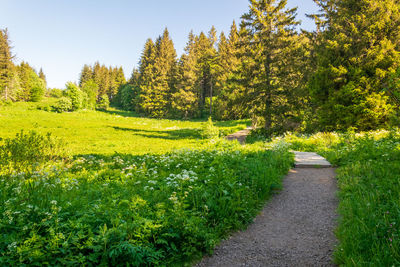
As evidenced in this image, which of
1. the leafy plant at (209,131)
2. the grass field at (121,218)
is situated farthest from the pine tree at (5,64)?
the grass field at (121,218)

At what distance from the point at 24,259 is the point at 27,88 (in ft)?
244

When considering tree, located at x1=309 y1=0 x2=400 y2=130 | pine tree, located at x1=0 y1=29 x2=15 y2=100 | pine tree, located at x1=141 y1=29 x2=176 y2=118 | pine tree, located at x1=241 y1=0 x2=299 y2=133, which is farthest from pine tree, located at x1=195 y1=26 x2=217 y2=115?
pine tree, located at x1=0 y1=29 x2=15 y2=100

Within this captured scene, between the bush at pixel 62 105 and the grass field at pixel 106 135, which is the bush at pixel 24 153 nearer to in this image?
the grass field at pixel 106 135

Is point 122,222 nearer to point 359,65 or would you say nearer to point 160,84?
point 359,65

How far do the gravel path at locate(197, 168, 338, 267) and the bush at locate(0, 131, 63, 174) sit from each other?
5325mm

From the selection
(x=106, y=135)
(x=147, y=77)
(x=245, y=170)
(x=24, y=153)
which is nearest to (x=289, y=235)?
(x=245, y=170)

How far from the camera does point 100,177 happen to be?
650 cm

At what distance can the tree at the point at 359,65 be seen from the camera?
1322 centimetres

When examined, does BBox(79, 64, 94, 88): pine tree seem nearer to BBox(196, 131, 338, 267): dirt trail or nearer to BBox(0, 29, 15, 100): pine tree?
BBox(0, 29, 15, 100): pine tree

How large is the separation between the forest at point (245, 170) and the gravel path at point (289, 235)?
0.20 meters

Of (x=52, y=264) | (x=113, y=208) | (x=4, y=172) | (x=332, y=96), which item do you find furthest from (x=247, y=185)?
(x=332, y=96)

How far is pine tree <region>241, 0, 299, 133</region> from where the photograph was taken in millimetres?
17750

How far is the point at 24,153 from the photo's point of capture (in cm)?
631

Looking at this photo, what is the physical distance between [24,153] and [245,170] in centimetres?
598
